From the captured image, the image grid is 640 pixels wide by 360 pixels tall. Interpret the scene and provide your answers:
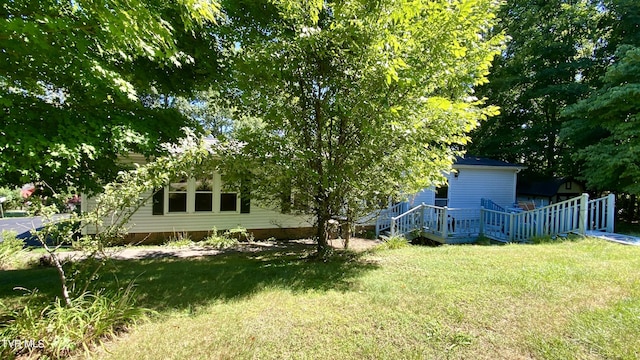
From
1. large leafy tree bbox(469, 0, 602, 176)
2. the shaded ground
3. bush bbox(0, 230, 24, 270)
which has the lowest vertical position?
the shaded ground

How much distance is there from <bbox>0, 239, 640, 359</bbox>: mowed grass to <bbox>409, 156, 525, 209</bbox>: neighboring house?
25.7 feet

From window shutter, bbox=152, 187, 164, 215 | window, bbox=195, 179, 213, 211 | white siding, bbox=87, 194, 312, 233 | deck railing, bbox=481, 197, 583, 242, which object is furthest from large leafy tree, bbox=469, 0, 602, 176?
window shutter, bbox=152, 187, 164, 215

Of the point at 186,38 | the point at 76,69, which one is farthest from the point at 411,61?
the point at 76,69

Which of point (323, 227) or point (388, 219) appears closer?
point (323, 227)

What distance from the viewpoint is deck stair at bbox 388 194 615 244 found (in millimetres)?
7762

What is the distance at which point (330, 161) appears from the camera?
5668mm

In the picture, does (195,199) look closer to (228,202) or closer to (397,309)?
(228,202)

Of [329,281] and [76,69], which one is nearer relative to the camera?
[76,69]

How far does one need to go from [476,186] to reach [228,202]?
10977mm

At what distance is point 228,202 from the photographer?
11.2 meters

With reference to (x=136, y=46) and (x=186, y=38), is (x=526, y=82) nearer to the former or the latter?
(x=186, y=38)

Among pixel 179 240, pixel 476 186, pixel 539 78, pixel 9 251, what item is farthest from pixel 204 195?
pixel 539 78

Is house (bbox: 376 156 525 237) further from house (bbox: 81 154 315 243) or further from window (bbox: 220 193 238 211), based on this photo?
window (bbox: 220 193 238 211)

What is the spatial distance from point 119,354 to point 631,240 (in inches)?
387
